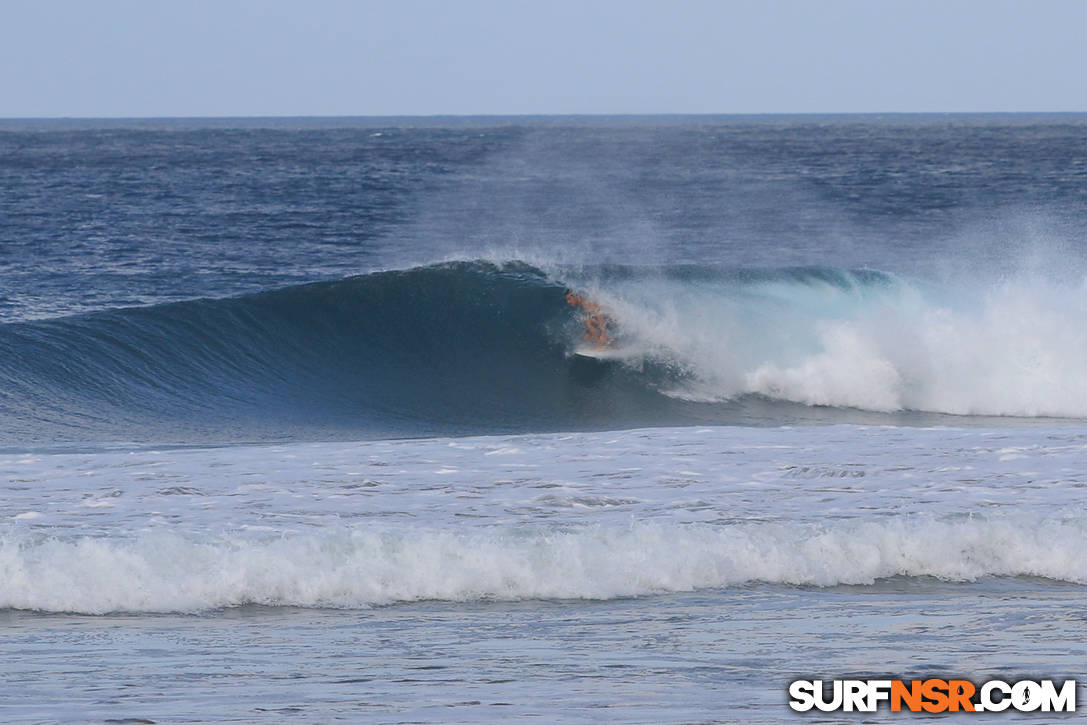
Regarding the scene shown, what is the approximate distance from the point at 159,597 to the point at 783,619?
3068mm

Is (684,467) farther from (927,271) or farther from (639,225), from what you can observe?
(639,225)

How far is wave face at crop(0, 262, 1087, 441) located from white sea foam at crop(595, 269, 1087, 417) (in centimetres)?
3

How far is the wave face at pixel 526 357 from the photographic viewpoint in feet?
45.2

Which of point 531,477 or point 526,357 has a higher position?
point 526,357

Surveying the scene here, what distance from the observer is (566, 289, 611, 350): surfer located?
16344 millimetres

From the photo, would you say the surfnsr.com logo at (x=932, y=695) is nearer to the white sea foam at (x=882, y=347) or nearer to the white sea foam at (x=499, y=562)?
the white sea foam at (x=499, y=562)

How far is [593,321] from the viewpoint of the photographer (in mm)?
16875

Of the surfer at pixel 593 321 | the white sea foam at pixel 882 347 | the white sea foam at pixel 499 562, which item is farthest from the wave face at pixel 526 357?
the white sea foam at pixel 499 562

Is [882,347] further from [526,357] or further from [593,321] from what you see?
[526,357]

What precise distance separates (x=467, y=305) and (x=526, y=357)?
1982mm

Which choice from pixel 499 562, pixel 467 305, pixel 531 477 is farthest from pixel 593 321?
pixel 499 562

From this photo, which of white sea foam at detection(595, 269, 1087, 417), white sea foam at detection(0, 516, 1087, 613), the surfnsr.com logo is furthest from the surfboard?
the surfnsr.com logo

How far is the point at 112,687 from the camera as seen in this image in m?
5.36

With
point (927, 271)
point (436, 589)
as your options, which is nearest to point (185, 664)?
point (436, 589)
